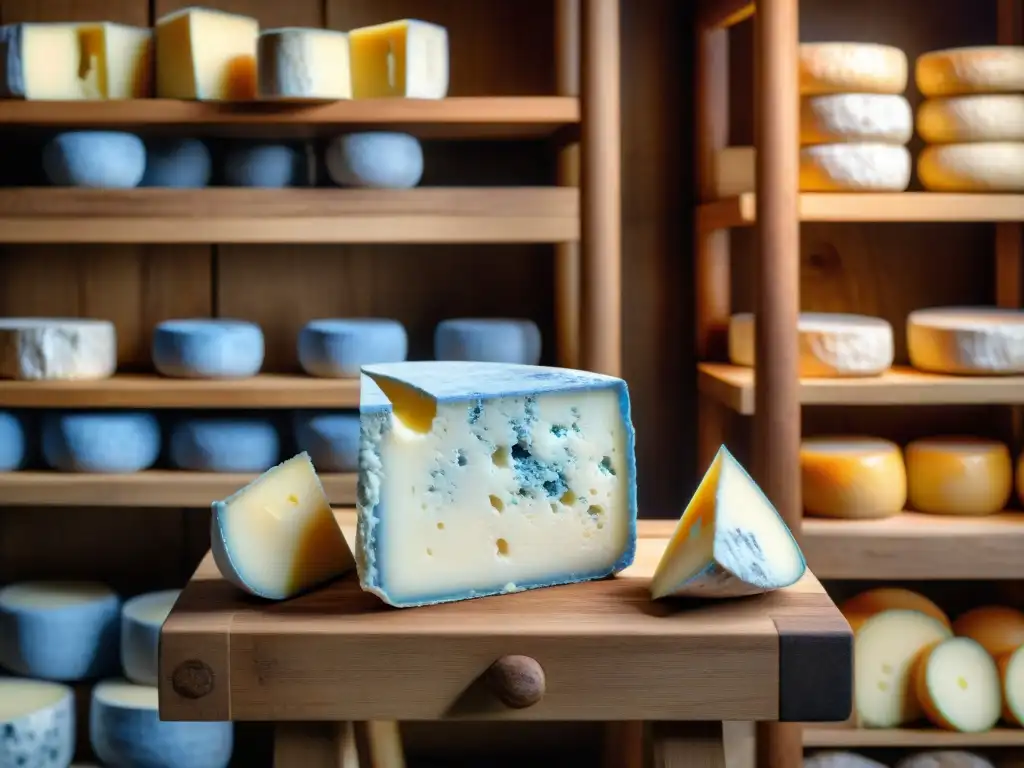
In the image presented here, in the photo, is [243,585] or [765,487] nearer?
[243,585]

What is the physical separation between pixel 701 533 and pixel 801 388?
70 centimetres

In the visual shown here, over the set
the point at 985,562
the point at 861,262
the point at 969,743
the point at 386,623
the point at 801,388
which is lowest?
the point at 969,743

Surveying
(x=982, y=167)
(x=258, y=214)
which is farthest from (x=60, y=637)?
(x=982, y=167)

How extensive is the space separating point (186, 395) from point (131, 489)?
15 cm

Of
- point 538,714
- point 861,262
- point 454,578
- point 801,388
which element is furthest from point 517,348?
point 538,714

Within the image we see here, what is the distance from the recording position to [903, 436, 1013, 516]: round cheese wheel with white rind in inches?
Result: 66.9

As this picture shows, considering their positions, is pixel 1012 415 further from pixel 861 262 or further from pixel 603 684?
pixel 603 684

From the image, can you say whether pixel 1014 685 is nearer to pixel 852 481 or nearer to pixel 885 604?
pixel 885 604

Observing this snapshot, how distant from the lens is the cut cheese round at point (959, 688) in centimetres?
165

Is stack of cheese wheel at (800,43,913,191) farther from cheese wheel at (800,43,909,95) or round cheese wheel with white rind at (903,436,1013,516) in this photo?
round cheese wheel with white rind at (903,436,1013,516)

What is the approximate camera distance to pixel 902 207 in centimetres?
164

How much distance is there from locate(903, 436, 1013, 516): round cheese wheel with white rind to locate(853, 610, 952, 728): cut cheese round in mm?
172

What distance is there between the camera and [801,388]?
1.62m

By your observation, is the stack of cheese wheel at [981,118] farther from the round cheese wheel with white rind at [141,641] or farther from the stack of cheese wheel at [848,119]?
the round cheese wheel with white rind at [141,641]
